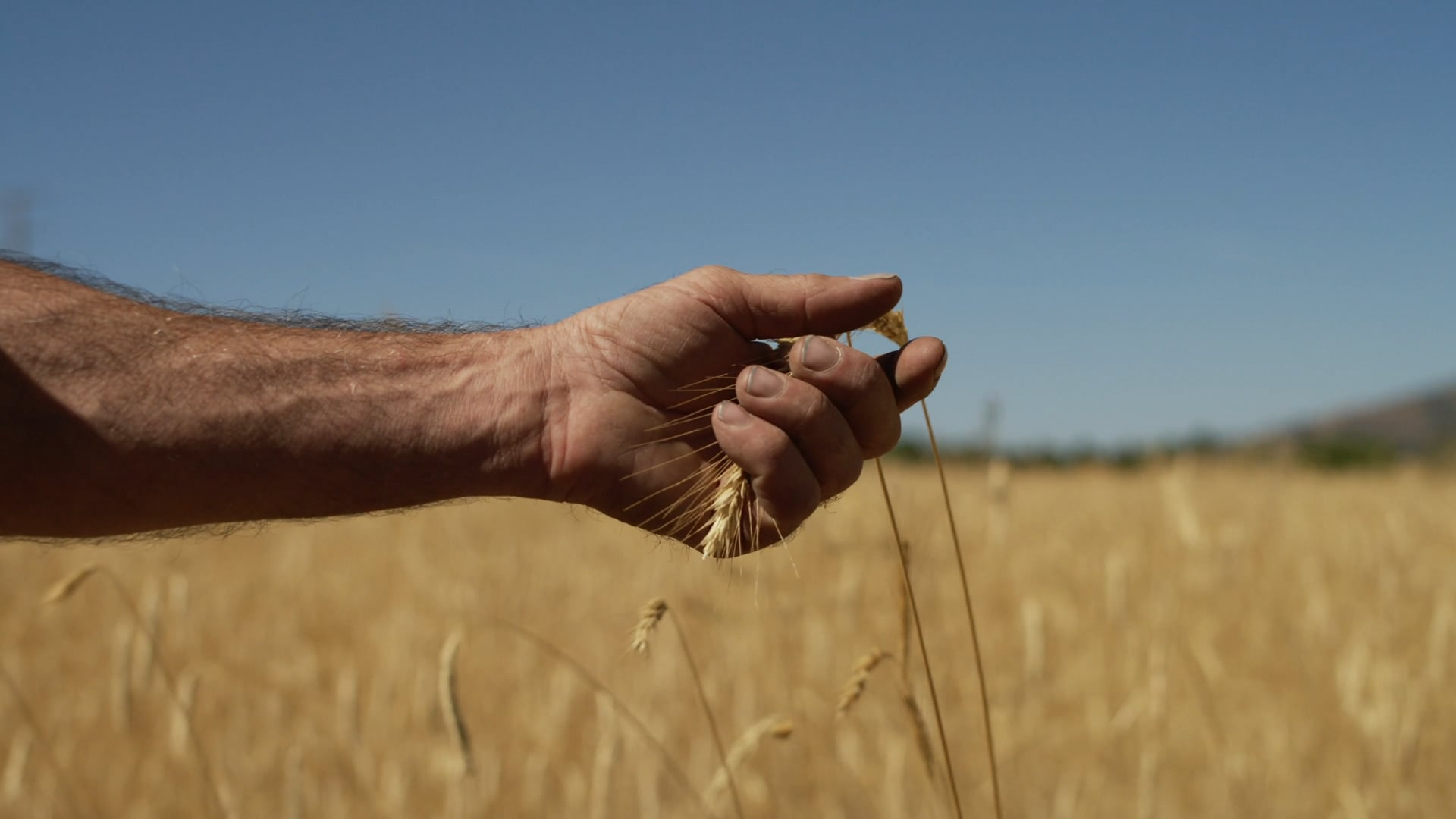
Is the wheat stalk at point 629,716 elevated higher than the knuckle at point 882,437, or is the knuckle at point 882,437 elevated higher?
the knuckle at point 882,437

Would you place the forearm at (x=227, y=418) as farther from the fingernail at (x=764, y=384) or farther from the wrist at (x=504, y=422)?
the fingernail at (x=764, y=384)

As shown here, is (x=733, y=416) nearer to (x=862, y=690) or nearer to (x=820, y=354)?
(x=820, y=354)

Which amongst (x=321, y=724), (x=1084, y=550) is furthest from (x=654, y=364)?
(x=1084, y=550)

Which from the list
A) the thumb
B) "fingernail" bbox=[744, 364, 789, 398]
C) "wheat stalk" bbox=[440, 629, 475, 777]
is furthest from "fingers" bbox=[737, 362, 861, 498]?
"wheat stalk" bbox=[440, 629, 475, 777]

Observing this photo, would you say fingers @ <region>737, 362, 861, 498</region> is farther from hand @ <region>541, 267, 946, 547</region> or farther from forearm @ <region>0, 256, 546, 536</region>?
forearm @ <region>0, 256, 546, 536</region>

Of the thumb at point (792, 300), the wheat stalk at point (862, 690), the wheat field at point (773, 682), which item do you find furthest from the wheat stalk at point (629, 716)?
the thumb at point (792, 300)

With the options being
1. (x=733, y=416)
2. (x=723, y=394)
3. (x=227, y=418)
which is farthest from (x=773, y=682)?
(x=227, y=418)

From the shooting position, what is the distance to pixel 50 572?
4703 millimetres

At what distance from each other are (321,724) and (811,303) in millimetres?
2216

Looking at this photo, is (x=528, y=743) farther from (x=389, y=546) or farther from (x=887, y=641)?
(x=389, y=546)

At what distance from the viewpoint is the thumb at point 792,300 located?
4.31ft

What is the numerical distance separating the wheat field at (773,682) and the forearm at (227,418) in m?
0.21

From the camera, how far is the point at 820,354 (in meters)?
1.25

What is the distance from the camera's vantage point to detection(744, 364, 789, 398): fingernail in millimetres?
1272
